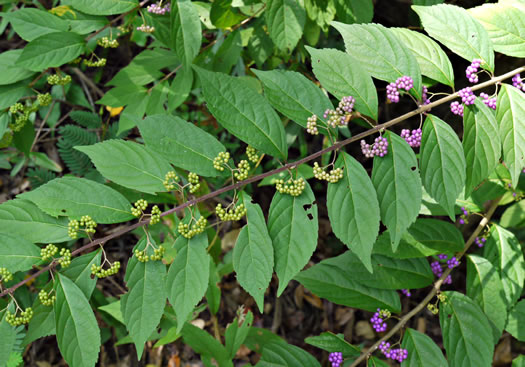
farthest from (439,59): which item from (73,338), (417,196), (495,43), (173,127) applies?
(73,338)

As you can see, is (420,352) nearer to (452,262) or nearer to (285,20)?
(452,262)

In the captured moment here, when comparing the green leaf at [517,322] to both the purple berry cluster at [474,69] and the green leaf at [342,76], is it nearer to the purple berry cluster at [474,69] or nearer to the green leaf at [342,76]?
the purple berry cluster at [474,69]

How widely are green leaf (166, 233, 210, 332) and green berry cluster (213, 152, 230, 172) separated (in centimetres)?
34

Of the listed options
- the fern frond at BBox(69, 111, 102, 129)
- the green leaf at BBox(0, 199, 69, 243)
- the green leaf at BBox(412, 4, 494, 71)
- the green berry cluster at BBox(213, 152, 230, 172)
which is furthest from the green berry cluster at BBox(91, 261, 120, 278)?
the fern frond at BBox(69, 111, 102, 129)

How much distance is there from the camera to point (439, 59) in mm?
1920

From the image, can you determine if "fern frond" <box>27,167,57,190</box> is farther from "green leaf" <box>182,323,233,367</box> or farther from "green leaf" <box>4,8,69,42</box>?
"green leaf" <box>182,323,233,367</box>

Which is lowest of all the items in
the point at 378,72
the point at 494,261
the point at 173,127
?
the point at 494,261

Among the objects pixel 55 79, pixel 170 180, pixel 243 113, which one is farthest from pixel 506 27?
pixel 55 79

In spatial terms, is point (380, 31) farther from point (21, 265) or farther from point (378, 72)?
point (21, 265)

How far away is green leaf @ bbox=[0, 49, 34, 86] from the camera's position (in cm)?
262

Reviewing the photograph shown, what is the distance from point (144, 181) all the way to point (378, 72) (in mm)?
1079

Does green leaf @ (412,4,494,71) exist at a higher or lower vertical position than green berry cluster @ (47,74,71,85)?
higher

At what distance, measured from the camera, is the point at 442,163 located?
176 centimetres

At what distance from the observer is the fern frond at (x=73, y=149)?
3.71m
